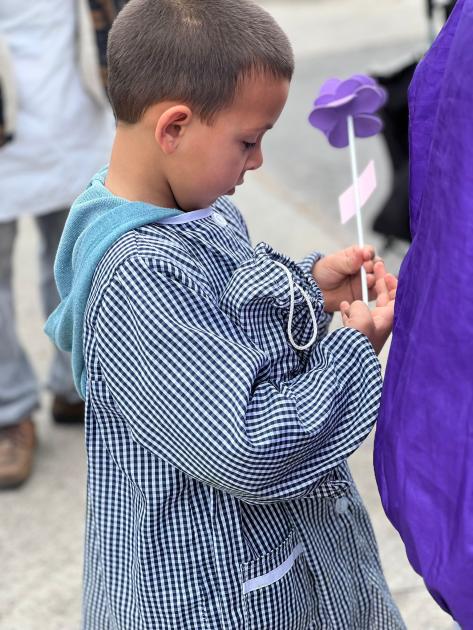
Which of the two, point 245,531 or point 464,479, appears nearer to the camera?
point 464,479

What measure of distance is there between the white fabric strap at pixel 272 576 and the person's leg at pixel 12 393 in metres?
1.86

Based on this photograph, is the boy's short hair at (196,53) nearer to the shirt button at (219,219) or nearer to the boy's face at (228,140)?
the boy's face at (228,140)

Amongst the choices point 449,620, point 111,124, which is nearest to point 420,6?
point 111,124

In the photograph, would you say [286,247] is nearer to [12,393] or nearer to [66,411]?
[66,411]

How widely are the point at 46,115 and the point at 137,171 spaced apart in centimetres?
170

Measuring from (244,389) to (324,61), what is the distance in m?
6.92

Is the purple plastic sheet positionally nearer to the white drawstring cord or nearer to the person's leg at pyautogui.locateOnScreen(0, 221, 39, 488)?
the white drawstring cord

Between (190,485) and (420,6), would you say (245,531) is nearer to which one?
(190,485)

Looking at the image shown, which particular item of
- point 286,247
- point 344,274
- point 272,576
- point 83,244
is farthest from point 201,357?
point 286,247

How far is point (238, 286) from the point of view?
5.16ft

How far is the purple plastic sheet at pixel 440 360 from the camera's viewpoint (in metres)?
1.21

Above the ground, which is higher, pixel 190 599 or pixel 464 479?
pixel 464 479

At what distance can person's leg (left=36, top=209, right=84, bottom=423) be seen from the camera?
347cm

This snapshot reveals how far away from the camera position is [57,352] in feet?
11.9
